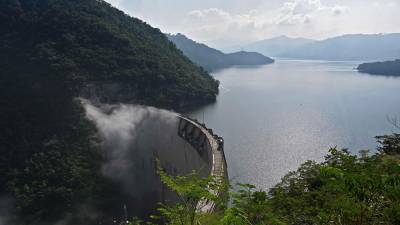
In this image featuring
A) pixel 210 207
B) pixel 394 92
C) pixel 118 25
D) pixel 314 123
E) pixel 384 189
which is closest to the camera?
pixel 384 189

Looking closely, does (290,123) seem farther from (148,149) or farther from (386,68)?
(386,68)

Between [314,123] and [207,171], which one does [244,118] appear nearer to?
[314,123]

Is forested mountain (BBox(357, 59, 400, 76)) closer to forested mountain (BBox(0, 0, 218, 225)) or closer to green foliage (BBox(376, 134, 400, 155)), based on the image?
forested mountain (BBox(0, 0, 218, 225))

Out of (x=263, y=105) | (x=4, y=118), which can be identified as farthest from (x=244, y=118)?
(x=4, y=118)

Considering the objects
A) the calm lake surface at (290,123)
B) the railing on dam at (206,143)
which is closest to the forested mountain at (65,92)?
the railing on dam at (206,143)

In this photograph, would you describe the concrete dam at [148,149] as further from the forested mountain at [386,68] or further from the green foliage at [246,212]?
the forested mountain at [386,68]

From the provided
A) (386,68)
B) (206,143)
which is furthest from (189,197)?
(386,68)

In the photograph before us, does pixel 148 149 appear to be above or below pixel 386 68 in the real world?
below
